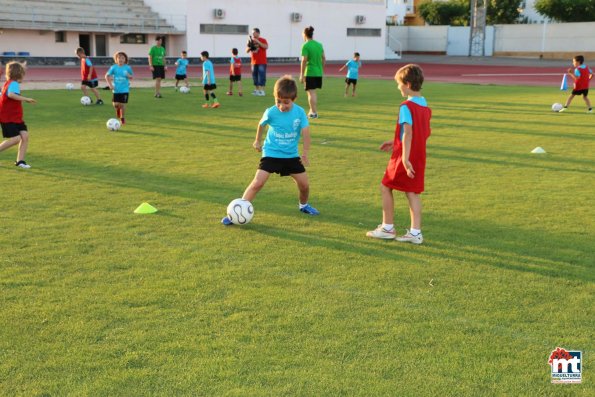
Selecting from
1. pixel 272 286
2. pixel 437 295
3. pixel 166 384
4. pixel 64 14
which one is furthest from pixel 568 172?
pixel 64 14

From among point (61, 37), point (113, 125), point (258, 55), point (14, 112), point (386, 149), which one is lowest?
point (113, 125)

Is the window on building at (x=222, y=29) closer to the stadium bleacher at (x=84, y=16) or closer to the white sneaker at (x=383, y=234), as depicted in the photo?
the stadium bleacher at (x=84, y=16)

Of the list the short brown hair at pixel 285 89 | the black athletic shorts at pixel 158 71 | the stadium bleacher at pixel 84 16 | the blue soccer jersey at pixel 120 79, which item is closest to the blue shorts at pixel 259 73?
the black athletic shorts at pixel 158 71

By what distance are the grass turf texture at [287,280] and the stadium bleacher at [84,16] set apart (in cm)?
3245

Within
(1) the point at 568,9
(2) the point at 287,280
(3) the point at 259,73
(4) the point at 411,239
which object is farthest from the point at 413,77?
(1) the point at 568,9

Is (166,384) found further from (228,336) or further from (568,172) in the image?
(568,172)

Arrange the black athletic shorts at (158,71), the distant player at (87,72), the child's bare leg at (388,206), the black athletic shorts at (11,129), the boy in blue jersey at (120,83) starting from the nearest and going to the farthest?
the child's bare leg at (388,206) < the black athletic shorts at (11,129) < the boy in blue jersey at (120,83) < the distant player at (87,72) < the black athletic shorts at (158,71)

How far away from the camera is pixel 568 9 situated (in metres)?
60.4

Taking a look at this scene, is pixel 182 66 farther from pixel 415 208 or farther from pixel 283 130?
pixel 415 208

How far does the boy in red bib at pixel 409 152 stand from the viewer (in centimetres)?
539

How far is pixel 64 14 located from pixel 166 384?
41.8m

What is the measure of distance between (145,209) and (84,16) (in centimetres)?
3838

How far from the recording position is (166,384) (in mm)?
3271

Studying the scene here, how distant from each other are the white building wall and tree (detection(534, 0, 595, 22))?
1859 cm
